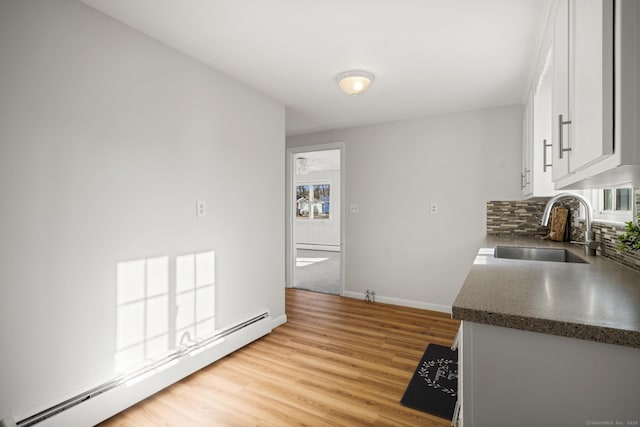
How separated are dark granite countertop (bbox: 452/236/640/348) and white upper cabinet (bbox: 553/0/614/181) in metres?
0.44

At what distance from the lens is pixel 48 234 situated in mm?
1611

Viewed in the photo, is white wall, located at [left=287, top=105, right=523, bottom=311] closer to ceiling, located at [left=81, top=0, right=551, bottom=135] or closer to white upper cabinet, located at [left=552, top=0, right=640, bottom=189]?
ceiling, located at [left=81, top=0, right=551, bottom=135]

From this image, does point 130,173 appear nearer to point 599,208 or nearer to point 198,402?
point 198,402

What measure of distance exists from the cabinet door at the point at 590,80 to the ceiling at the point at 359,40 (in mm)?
788

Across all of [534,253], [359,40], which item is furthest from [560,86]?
[534,253]

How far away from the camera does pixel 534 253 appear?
2.50 meters

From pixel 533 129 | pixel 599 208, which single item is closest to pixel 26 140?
pixel 533 129

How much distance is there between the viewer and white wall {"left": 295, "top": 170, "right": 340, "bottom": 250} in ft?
30.8

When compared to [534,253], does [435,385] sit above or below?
below

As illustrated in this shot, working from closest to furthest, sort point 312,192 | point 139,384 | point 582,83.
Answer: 1. point 582,83
2. point 139,384
3. point 312,192

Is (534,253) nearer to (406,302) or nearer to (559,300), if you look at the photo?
(559,300)

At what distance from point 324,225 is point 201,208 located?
7.19 meters

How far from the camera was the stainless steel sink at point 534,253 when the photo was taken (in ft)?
7.60

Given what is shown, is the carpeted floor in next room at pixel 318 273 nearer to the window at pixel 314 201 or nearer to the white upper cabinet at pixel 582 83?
the window at pixel 314 201
